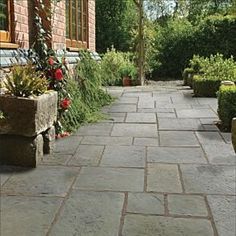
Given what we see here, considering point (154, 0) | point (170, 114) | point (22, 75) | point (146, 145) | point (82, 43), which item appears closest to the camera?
point (22, 75)

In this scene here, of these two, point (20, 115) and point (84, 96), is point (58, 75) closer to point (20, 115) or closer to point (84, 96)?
point (20, 115)

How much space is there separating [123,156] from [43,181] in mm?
930

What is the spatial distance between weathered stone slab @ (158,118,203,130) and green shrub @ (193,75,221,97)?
2592 millimetres

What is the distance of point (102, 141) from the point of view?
4277 mm

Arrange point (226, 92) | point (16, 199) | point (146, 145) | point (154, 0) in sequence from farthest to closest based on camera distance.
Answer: point (154, 0), point (226, 92), point (146, 145), point (16, 199)

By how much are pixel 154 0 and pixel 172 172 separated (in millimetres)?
15587

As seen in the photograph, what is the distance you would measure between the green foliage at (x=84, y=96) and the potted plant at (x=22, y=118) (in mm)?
1081

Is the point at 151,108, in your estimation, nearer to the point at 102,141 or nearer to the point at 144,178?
the point at 102,141

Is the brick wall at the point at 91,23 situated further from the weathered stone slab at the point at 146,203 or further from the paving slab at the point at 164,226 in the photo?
the paving slab at the point at 164,226

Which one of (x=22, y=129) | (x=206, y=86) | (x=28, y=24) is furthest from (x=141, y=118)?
(x=206, y=86)

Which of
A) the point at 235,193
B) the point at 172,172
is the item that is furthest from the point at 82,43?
the point at 235,193

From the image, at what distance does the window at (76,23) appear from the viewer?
6.54 meters

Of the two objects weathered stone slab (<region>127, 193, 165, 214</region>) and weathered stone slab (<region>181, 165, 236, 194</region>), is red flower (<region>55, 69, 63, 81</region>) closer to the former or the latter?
weathered stone slab (<region>181, 165, 236, 194</region>)

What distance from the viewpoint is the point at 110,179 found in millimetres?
3070
